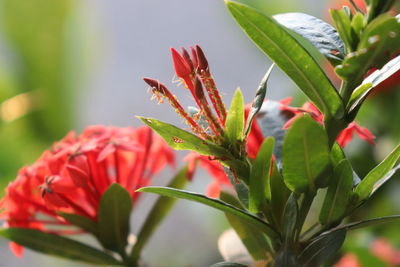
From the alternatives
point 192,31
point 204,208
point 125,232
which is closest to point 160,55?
point 192,31

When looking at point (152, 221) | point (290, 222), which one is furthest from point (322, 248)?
point (152, 221)

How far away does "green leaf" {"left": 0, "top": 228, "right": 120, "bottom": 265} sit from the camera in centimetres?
55

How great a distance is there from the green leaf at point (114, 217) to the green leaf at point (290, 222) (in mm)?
165

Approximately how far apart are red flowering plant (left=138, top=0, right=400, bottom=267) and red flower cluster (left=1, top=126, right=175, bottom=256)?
13 cm

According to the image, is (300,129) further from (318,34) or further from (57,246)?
(57,246)

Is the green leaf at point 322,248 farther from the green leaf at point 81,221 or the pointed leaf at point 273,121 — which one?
the green leaf at point 81,221

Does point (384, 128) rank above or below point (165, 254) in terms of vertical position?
above

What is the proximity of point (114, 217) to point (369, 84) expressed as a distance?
→ 269 millimetres

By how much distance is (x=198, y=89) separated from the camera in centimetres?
41

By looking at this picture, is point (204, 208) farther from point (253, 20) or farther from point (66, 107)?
point (253, 20)

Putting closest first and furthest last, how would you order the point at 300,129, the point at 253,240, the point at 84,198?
the point at 300,129
the point at 253,240
the point at 84,198

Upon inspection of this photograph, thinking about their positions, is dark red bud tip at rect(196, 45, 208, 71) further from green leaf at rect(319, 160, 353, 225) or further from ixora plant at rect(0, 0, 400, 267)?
green leaf at rect(319, 160, 353, 225)

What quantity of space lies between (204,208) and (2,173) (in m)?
0.45

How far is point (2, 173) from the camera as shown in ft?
4.47
